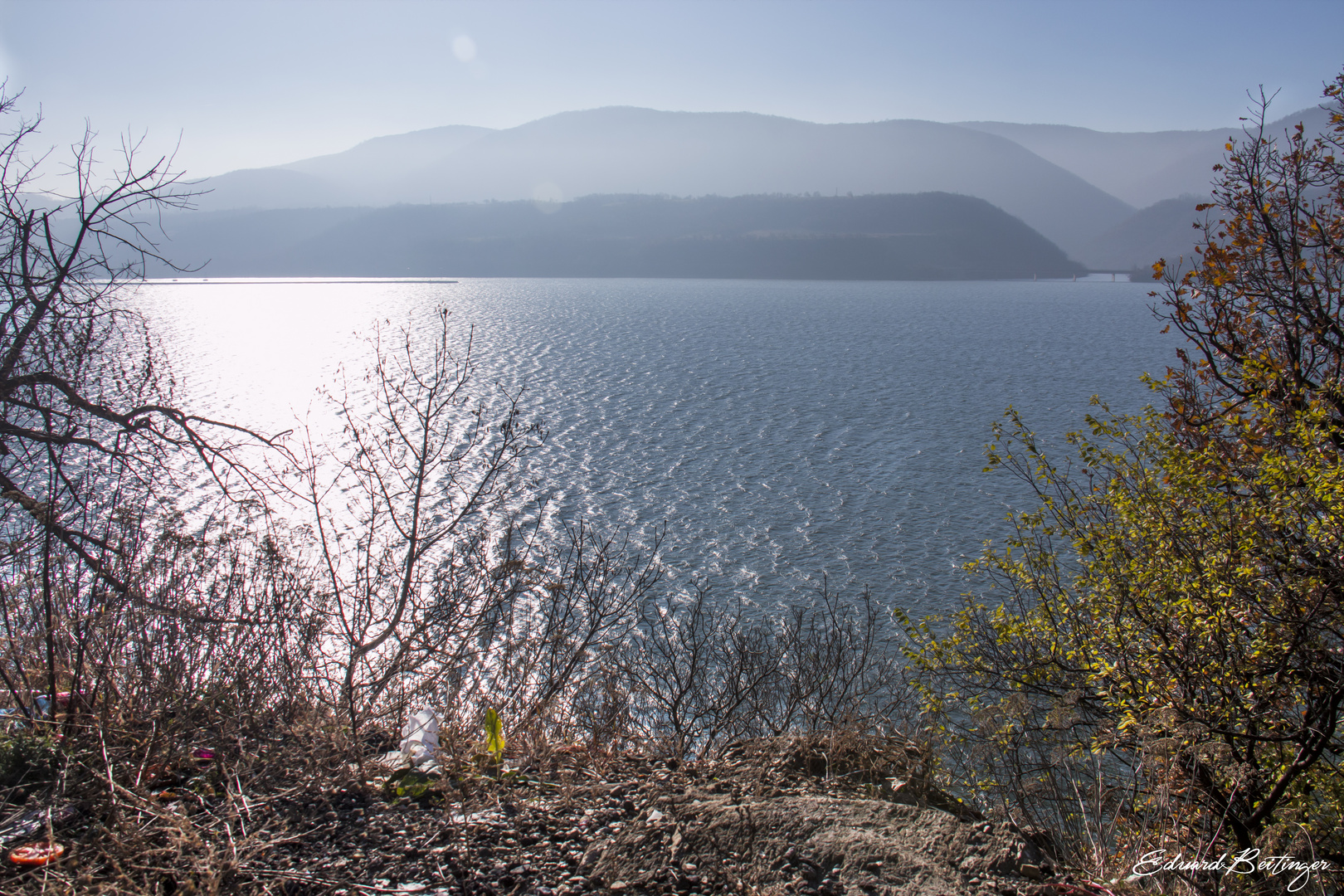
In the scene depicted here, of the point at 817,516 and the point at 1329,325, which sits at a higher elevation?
the point at 1329,325

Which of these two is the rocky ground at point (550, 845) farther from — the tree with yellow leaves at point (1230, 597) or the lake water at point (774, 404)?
the lake water at point (774, 404)

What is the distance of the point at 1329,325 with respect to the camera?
31.2 ft

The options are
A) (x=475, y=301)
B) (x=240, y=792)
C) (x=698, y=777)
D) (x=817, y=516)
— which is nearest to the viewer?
(x=240, y=792)

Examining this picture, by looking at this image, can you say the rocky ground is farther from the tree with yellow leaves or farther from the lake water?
the lake water

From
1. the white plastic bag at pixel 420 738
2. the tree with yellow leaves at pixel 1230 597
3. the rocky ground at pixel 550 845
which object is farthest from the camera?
the tree with yellow leaves at pixel 1230 597

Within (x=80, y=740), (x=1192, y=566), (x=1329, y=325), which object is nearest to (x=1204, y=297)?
(x=1329, y=325)

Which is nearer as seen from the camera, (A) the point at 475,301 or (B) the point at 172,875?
(B) the point at 172,875

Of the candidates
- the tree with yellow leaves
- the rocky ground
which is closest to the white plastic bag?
the rocky ground

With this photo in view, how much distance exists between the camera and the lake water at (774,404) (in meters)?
28.3

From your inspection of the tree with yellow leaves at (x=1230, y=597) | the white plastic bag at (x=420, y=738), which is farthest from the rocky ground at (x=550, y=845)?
the tree with yellow leaves at (x=1230, y=597)

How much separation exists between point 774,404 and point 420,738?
151ft

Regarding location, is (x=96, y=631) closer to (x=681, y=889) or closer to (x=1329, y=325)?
(x=681, y=889)

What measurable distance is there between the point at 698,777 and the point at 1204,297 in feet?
36.0

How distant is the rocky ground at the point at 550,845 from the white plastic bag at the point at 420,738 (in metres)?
0.43
